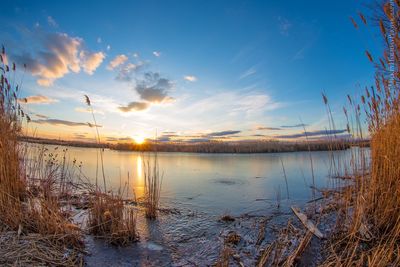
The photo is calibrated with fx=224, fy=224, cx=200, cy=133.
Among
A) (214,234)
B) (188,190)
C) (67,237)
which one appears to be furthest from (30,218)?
(188,190)

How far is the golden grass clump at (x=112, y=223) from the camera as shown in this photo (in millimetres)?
3387

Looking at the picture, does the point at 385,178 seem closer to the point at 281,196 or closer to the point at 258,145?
the point at 281,196

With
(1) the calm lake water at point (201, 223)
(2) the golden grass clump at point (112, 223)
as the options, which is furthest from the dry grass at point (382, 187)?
(2) the golden grass clump at point (112, 223)

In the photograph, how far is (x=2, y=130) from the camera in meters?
3.90

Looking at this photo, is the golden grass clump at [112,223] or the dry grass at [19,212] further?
the golden grass clump at [112,223]

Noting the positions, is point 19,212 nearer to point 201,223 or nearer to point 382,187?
point 201,223

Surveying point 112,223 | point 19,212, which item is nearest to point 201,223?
point 112,223

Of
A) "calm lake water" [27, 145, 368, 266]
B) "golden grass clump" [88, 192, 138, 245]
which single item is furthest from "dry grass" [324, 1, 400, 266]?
"golden grass clump" [88, 192, 138, 245]

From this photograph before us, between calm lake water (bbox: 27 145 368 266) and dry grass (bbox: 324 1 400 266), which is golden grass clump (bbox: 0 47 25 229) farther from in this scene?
dry grass (bbox: 324 1 400 266)

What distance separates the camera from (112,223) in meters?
3.44

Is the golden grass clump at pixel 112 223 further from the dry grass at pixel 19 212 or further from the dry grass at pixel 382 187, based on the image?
the dry grass at pixel 382 187

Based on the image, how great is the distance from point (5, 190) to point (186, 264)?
10.1 feet

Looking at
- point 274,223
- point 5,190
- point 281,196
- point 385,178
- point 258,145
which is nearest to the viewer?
point 385,178

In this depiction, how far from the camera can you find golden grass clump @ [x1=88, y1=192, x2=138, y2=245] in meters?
3.39
